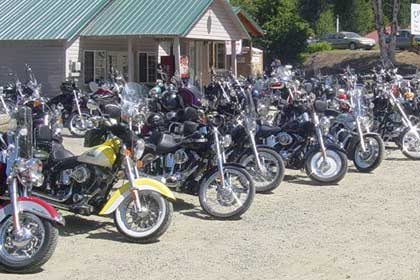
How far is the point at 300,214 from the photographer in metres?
8.25

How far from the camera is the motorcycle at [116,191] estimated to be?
264 inches

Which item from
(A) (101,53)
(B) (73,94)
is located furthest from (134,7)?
(B) (73,94)

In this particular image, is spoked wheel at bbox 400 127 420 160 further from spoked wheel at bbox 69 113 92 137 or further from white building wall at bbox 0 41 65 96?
white building wall at bbox 0 41 65 96

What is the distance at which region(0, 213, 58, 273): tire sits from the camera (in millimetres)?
5719

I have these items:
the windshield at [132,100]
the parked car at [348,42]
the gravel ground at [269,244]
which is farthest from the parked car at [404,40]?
the windshield at [132,100]

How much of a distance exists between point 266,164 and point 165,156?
1651 millimetres

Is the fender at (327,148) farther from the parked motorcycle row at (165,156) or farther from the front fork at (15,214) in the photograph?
the front fork at (15,214)

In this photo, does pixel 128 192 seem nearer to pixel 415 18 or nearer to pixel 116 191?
pixel 116 191

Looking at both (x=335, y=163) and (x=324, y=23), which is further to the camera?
(x=324, y=23)

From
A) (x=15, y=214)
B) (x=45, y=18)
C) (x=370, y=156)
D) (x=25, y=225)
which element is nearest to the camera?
(x=15, y=214)

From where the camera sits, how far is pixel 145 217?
6766mm

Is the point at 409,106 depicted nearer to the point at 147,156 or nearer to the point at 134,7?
the point at 147,156

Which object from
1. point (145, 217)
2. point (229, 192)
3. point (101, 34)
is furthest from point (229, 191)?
point (101, 34)

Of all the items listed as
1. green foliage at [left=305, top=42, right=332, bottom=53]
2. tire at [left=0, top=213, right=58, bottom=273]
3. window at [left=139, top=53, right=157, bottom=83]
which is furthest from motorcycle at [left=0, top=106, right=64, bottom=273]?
green foliage at [left=305, top=42, right=332, bottom=53]
